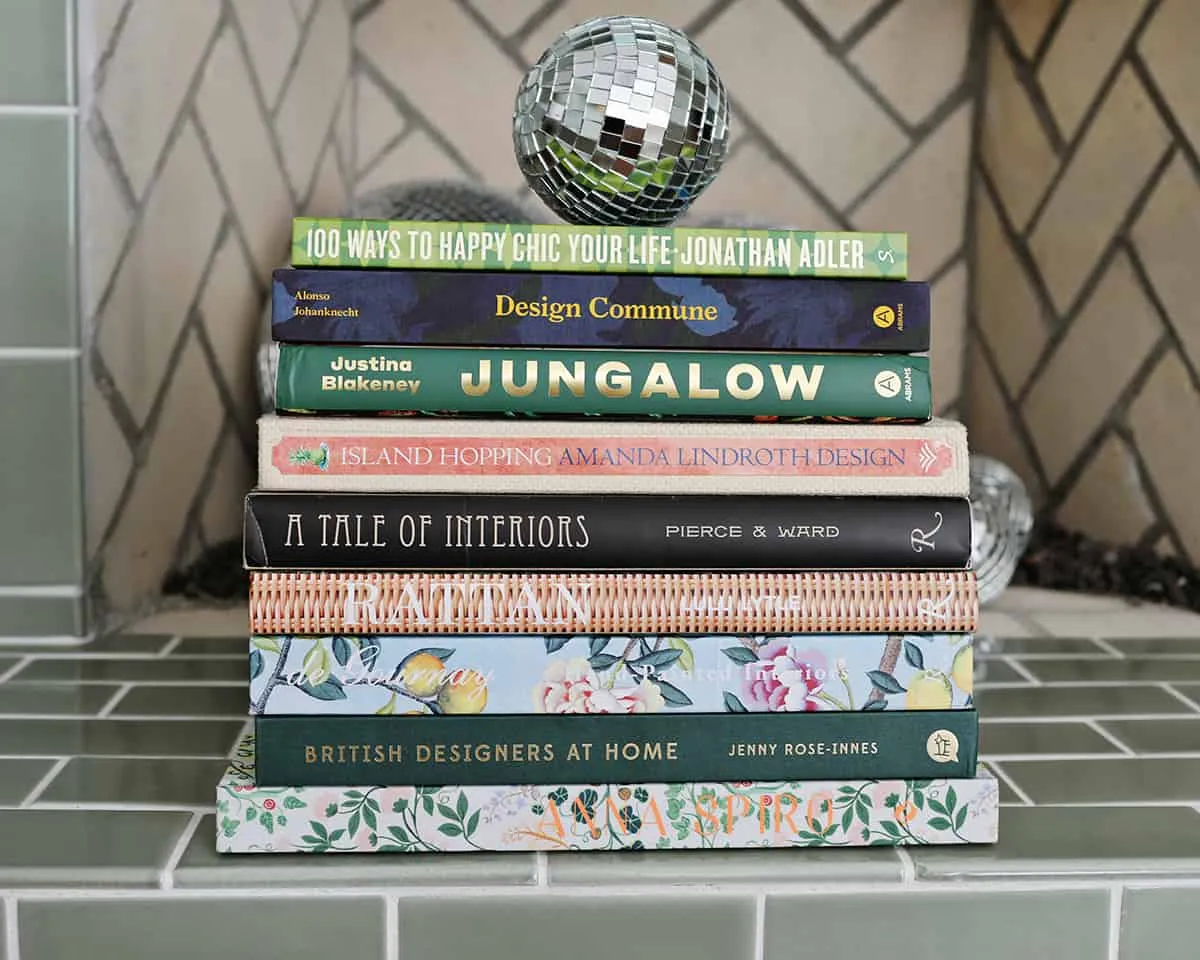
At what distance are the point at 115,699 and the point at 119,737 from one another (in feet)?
0.25

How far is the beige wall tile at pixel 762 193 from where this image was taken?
1302mm

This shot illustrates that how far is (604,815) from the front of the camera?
19.8 inches

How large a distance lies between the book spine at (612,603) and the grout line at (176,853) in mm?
106

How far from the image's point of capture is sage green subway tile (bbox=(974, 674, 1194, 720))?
28.4 inches

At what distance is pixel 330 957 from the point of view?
1.56 feet

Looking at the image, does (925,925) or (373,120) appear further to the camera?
(373,120)

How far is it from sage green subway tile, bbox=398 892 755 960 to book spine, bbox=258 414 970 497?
0.59ft

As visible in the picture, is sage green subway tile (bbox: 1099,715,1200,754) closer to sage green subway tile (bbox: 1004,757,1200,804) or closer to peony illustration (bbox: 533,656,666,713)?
sage green subway tile (bbox: 1004,757,1200,804)

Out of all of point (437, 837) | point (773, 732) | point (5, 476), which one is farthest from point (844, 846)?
point (5, 476)

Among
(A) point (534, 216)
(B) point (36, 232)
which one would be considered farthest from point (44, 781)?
(A) point (534, 216)

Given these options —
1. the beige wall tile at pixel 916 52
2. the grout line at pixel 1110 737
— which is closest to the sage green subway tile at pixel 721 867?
the grout line at pixel 1110 737

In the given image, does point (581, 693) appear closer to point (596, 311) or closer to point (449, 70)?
point (596, 311)

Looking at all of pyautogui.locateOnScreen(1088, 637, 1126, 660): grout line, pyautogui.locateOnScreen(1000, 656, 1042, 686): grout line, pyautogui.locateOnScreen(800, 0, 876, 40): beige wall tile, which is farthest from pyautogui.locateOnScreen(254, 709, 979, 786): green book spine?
pyautogui.locateOnScreen(800, 0, 876, 40): beige wall tile

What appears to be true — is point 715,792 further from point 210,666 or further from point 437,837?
point 210,666
